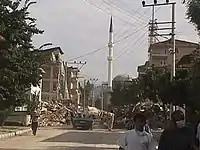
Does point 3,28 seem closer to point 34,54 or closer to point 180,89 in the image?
point 34,54

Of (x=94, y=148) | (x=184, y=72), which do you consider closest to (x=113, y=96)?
(x=184, y=72)

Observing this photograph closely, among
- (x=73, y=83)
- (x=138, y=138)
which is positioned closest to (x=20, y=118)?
(x=138, y=138)

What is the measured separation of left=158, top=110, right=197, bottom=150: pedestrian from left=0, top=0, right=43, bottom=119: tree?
2801 centimetres

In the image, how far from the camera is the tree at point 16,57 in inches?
1457

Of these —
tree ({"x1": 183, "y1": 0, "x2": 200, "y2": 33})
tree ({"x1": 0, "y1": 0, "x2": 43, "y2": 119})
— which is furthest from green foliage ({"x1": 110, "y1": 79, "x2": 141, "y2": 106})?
tree ({"x1": 183, "y1": 0, "x2": 200, "y2": 33})

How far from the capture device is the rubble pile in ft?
222

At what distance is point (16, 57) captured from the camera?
37750mm

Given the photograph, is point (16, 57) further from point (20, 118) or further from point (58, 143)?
point (20, 118)

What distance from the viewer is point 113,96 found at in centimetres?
10512

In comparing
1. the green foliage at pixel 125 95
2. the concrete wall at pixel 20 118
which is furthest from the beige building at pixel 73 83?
the concrete wall at pixel 20 118

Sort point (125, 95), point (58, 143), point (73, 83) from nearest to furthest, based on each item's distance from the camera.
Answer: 1. point (58, 143)
2. point (125, 95)
3. point (73, 83)

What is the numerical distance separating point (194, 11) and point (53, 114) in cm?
5413

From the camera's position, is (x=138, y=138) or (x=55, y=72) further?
(x=55, y=72)

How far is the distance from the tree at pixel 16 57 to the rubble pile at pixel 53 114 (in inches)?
1001
